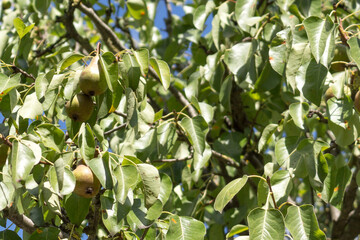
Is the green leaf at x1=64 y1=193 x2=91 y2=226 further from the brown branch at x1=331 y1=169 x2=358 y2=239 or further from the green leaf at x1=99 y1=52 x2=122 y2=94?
the brown branch at x1=331 y1=169 x2=358 y2=239

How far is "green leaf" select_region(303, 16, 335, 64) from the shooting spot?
1670 millimetres

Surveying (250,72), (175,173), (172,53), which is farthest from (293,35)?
(172,53)

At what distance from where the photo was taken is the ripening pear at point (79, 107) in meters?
1.56

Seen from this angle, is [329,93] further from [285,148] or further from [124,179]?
[124,179]

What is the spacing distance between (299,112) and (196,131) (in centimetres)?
36

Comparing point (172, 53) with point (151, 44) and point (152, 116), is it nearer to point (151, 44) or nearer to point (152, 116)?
point (151, 44)

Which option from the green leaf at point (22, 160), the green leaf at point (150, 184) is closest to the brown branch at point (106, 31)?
the green leaf at point (150, 184)

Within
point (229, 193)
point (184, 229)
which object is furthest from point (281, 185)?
point (184, 229)

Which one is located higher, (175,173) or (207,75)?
(207,75)

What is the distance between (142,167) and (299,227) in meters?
0.45

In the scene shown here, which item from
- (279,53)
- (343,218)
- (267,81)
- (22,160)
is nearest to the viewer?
(22,160)

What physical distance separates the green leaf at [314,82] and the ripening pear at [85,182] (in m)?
0.70

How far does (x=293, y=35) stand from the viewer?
189 cm

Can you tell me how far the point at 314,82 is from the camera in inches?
69.8
